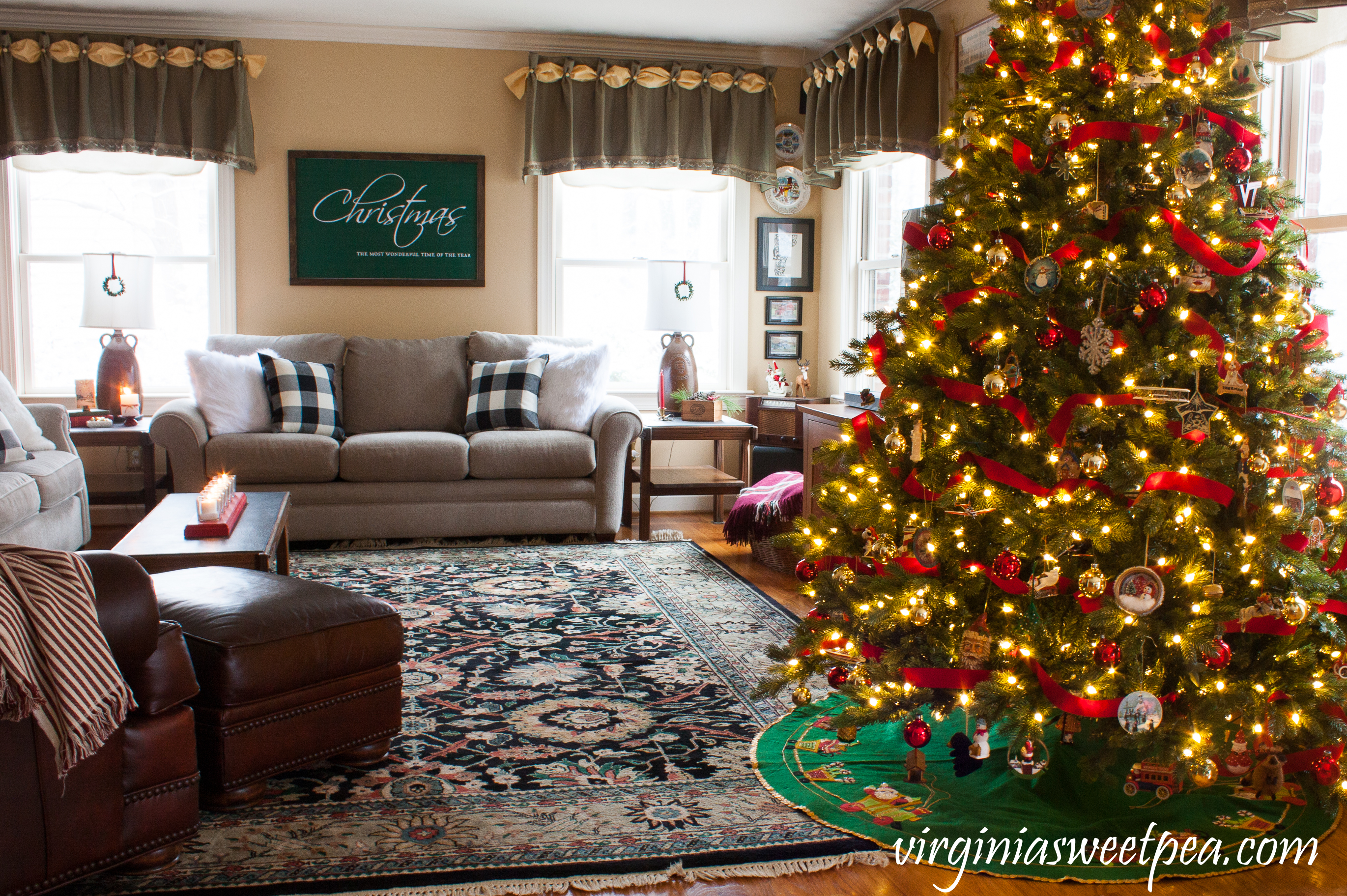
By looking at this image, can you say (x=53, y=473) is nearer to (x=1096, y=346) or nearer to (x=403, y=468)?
(x=403, y=468)

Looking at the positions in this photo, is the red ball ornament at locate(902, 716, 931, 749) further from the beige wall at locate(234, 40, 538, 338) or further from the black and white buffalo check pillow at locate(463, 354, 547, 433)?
the beige wall at locate(234, 40, 538, 338)

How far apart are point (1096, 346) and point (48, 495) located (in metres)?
3.65

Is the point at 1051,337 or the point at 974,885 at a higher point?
the point at 1051,337

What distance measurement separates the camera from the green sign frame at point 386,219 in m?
5.36

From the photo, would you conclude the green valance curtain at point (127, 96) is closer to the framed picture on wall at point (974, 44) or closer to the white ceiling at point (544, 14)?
the white ceiling at point (544, 14)

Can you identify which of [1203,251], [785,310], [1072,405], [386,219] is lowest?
[1072,405]

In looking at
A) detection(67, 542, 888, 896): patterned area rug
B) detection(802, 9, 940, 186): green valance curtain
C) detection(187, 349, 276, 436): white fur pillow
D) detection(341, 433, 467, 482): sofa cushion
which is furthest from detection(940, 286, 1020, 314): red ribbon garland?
detection(187, 349, 276, 436): white fur pillow

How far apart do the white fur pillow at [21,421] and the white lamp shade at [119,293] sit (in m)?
0.68

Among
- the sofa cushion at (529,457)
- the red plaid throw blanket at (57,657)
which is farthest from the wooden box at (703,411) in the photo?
the red plaid throw blanket at (57,657)

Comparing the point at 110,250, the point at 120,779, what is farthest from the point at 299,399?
the point at 120,779

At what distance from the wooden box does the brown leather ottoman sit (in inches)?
117

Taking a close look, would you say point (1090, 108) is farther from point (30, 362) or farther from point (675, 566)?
point (30, 362)

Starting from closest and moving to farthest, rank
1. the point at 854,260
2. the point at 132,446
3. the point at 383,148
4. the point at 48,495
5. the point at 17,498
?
the point at 17,498 < the point at 48,495 < the point at 132,446 < the point at 383,148 < the point at 854,260

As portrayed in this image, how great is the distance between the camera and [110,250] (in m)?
5.29
